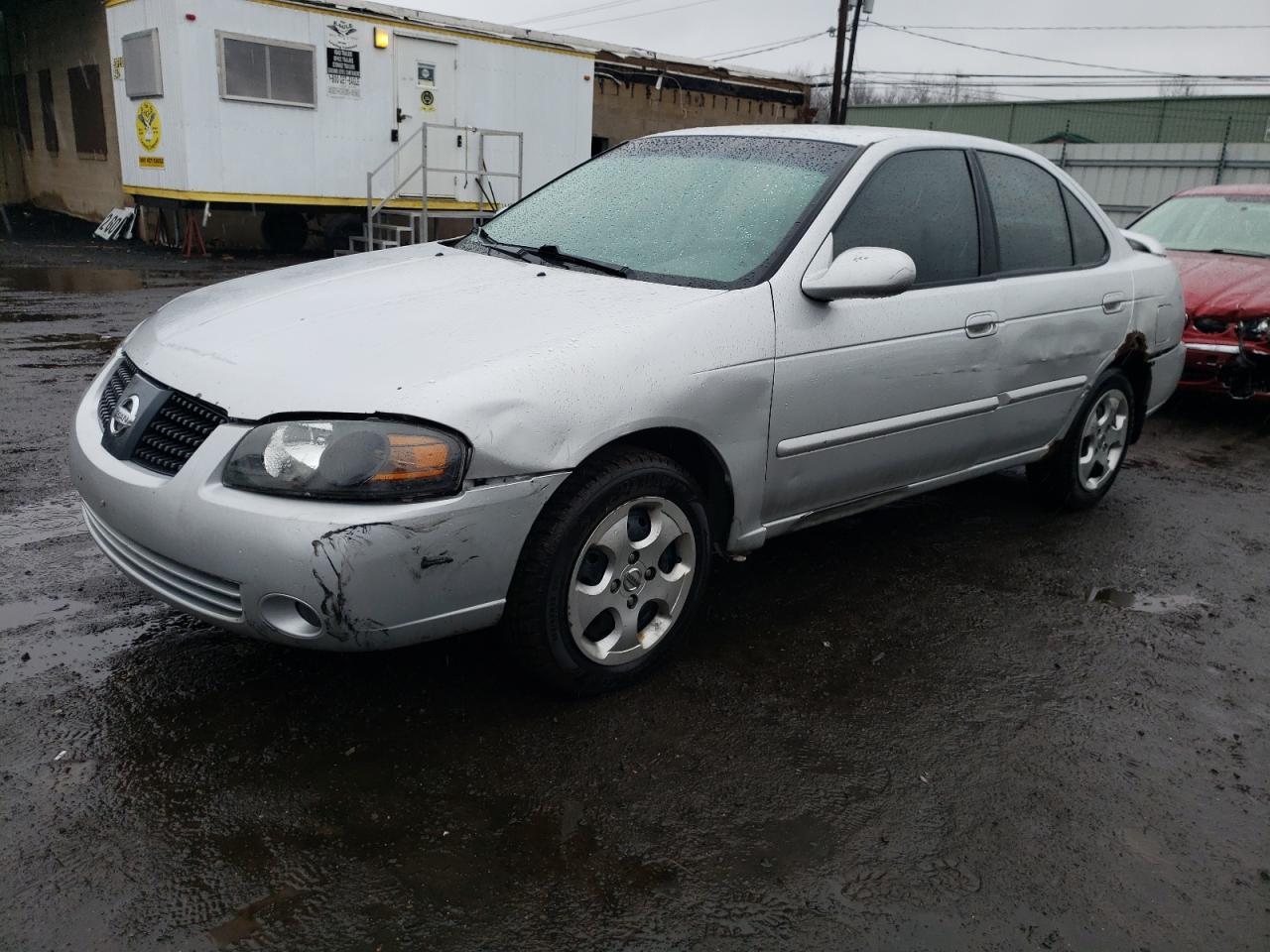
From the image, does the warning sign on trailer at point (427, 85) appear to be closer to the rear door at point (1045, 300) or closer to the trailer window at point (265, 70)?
the trailer window at point (265, 70)

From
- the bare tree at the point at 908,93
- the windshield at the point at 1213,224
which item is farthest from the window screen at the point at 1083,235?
the bare tree at the point at 908,93

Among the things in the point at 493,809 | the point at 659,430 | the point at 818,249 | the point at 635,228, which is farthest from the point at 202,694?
the point at 818,249

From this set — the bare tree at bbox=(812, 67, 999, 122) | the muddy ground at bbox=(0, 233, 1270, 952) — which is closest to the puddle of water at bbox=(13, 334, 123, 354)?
the muddy ground at bbox=(0, 233, 1270, 952)

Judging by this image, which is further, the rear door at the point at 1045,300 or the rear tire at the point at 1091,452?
the rear tire at the point at 1091,452

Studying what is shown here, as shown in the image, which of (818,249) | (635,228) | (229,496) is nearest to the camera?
(229,496)

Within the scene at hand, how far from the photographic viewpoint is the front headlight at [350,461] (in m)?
2.47

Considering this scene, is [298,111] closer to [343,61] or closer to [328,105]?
[328,105]

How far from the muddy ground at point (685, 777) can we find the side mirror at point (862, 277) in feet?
3.88

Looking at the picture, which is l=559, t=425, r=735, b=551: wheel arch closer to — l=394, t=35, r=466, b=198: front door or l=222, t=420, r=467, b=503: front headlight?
l=222, t=420, r=467, b=503: front headlight

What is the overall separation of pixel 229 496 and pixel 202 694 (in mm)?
745

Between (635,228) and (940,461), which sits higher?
(635,228)

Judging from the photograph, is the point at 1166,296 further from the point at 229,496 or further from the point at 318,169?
the point at 318,169

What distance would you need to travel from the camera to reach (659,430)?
2.99 meters

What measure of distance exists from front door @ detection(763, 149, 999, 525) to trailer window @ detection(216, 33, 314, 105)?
12018 millimetres
